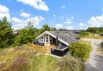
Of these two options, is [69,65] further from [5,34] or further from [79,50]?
[5,34]

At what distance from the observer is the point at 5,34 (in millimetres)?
33594

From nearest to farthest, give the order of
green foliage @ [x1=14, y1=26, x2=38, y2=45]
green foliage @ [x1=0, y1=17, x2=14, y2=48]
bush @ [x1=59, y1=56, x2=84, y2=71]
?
bush @ [x1=59, y1=56, x2=84, y2=71]
green foliage @ [x1=0, y1=17, x2=14, y2=48]
green foliage @ [x1=14, y1=26, x2=38, y2=45]

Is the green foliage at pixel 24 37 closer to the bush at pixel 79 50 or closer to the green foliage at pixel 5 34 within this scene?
the green foliage at pixel 5 34

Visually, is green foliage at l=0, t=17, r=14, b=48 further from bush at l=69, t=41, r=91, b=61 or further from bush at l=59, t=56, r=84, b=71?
bush at l=59, t=56, r=84, b=71

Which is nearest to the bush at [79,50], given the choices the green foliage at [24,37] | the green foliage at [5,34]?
the green foliage at [24,37]

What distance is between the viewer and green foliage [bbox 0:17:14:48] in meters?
33.1

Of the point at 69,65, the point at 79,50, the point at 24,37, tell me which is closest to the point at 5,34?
the point at 24,37

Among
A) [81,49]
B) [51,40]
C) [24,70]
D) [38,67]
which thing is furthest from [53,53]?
[24,70]

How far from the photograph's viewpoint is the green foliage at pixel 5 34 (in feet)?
109

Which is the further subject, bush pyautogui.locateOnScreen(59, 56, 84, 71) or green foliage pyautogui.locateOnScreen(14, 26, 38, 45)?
green foliage pyautogui.locateOnScreen(14, 26, 38, 45)

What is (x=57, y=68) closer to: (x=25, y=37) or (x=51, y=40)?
(x=51, y=40)

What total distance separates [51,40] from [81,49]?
35.6 ft

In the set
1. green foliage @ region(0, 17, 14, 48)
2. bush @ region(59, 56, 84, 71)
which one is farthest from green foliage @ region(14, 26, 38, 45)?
bush @ region(59, 56, 84, 71)

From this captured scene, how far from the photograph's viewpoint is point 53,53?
83.6 feet
